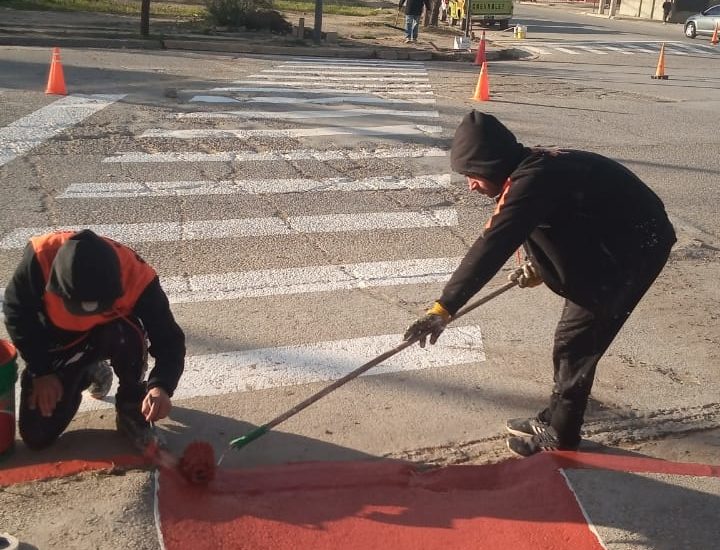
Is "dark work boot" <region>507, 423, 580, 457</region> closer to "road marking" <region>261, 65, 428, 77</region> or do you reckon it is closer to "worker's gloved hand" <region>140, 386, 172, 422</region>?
"worker's gloved hand" <region>140, 386, 172, 422</region>

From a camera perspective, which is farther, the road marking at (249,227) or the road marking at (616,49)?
the road marking at (616,49)

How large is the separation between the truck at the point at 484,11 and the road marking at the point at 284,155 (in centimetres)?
2064

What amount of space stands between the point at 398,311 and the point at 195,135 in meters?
4.90

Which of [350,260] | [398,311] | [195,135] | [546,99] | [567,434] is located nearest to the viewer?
[567,434]

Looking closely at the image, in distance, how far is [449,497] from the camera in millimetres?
3461

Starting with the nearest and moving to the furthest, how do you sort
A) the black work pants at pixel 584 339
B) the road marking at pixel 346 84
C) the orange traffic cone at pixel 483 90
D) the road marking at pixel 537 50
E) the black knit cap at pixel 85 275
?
the black knit cap at pixel 85 275
the black work pants at pixel 584 339
the orange traffic cone at pixel 483 90
the road marking at pixel 346 84
the road marking at pixel 537 50

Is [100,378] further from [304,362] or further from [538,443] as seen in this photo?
[538,443]

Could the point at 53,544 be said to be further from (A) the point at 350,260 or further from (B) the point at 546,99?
(B) the point at 546,99

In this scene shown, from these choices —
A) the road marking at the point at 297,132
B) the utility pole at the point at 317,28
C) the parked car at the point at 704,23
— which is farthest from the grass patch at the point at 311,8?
the road marking at the point at 297,132

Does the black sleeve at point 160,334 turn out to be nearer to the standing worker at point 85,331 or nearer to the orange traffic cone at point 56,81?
the standing worker at point 85,331

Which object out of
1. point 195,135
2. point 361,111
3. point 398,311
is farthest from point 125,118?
point 398,311

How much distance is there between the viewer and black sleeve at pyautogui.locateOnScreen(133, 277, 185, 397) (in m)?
3.42

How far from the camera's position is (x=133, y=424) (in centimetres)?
365

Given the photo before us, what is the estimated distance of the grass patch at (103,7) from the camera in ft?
72.9
